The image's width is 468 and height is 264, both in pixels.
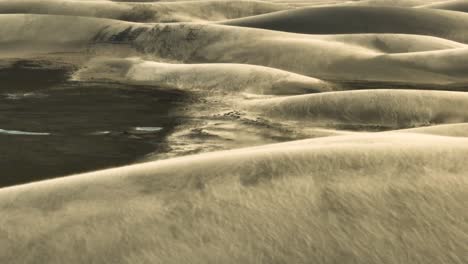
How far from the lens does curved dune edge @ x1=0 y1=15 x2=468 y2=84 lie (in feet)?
46.1

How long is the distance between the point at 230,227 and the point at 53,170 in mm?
4360

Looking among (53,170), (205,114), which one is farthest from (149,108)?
(53,170)

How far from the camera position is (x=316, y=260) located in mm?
3061

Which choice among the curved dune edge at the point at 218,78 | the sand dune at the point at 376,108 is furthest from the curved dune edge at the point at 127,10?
the sand dune at the point at 376,108

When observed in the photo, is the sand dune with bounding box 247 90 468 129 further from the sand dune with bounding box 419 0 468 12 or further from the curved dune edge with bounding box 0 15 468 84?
the sand dune with bounding box 419 0 468 12

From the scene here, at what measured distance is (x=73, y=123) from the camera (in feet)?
30.6

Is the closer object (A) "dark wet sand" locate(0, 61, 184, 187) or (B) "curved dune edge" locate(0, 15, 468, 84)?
(A) "dark wet sand" locate(0, 61, 184, 187)

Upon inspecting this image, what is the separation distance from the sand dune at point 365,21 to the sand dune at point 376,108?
988 cm

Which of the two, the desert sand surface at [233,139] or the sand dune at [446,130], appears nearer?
the desert sand surface at [233,139]

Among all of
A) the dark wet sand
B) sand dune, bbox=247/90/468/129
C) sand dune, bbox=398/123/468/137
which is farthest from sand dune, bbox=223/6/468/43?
sand dune, bbox=398/123/468/137

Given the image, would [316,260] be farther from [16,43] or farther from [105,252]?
[16,43]

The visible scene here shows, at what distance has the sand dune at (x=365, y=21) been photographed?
65.1ft

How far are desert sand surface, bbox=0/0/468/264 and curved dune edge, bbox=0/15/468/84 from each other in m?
0.06

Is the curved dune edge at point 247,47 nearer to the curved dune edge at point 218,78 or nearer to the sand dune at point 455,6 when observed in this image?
the curved dune edge at point 218,78
